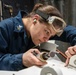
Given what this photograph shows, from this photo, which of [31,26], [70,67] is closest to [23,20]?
[31,26]

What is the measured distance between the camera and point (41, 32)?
4.43 ft

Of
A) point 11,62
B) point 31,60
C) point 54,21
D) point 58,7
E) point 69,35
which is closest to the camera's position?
point 31,60

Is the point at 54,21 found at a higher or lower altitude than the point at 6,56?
higher

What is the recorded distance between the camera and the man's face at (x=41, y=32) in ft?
4.36

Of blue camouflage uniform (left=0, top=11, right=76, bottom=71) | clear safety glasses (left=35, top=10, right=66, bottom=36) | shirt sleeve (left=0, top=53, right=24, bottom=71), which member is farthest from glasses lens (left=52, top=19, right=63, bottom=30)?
shirt sleeve (left=0, top=53, right=24, bottom=71)

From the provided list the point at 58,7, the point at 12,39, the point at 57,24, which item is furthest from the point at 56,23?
the point at 58,7

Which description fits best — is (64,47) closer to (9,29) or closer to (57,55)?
(57,55)

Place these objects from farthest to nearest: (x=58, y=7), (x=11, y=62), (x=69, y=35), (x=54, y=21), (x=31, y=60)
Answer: (x=58, y=7)
(x=69, y=35)
(x=54, y=21)
(x=11, y=62)
(x=31, y=60)

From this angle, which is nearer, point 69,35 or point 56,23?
point 56,23

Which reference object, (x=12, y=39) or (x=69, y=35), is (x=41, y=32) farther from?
(x=69, y=35)

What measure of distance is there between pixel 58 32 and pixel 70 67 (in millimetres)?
339

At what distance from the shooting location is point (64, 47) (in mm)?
1672

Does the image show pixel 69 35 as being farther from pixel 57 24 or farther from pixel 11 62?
pixel 11 62

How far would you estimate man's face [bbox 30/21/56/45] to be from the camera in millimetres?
1328
